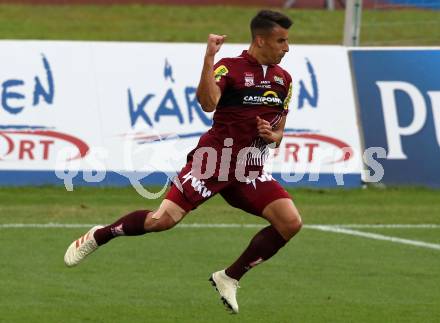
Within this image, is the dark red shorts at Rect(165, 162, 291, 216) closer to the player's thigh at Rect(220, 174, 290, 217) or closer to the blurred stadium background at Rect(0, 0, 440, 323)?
the player's thigh at Rect(220, 174, 290, 217)

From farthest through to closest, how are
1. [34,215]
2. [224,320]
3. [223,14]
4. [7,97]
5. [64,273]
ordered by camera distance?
[223,14] < [7,97] < [34,215] < [64,273] < [224,320]

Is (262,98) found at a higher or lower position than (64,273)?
higher

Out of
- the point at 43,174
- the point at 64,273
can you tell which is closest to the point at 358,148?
the point at 43,174

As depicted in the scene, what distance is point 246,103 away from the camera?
34.5ft

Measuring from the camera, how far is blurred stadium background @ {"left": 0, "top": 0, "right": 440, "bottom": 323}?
10703 mm

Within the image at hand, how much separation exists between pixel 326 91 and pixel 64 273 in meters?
6.53

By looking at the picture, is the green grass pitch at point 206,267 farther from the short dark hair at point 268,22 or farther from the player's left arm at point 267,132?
the short dark hair at point 268,22

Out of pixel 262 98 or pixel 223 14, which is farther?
pixel 223 14

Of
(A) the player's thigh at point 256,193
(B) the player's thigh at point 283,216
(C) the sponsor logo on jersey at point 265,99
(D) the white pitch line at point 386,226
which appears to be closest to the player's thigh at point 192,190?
(A) the player's thigh at point 256,193

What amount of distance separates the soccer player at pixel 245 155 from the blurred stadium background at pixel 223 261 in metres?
0.60

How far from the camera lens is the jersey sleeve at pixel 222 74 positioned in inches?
407

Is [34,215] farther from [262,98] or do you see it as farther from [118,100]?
[262,98]

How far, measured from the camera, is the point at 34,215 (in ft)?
51.2

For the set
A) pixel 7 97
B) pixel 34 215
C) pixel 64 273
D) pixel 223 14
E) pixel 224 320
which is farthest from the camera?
pixel 223 14
